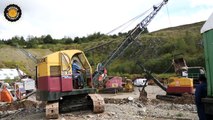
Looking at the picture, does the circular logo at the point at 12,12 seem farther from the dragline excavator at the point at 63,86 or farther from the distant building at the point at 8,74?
the distant building at the point at 8,74

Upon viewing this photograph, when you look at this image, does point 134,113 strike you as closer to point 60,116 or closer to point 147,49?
point 60,116

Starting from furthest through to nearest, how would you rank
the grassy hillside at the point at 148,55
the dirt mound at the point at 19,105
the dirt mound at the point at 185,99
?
the grassy hillside at the point at 148,55 → the dirt mound at the point at 19,105 → the dirt mound at the point at 185,99

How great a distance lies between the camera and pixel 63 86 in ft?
47.0

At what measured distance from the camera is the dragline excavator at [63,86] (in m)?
14.2

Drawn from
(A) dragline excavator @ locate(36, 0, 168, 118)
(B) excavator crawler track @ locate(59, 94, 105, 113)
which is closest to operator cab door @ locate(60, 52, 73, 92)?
(A) dragline excavator @ locate(36, 0, 168, 118)

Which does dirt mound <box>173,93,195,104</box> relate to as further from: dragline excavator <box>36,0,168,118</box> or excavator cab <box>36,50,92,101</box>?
excavator cab <box>36,50,92,101</box>

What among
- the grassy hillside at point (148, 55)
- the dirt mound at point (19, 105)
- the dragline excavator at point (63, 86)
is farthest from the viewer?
the grassy hillside at point (148, 55)

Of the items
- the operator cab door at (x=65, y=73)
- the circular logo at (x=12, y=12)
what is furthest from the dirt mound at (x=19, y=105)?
the circular logo at (x=12, y=12)

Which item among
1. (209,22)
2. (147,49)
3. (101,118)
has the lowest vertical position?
(101,118)

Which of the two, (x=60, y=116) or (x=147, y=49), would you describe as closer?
(x=60, y=116)

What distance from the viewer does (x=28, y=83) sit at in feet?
101

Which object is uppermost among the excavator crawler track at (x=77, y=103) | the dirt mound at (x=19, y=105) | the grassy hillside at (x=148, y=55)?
the grassy hillside at (x=148, y=55)

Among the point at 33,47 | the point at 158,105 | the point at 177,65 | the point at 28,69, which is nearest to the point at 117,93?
the point at 177,65

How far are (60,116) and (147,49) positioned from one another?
58.4 meters
